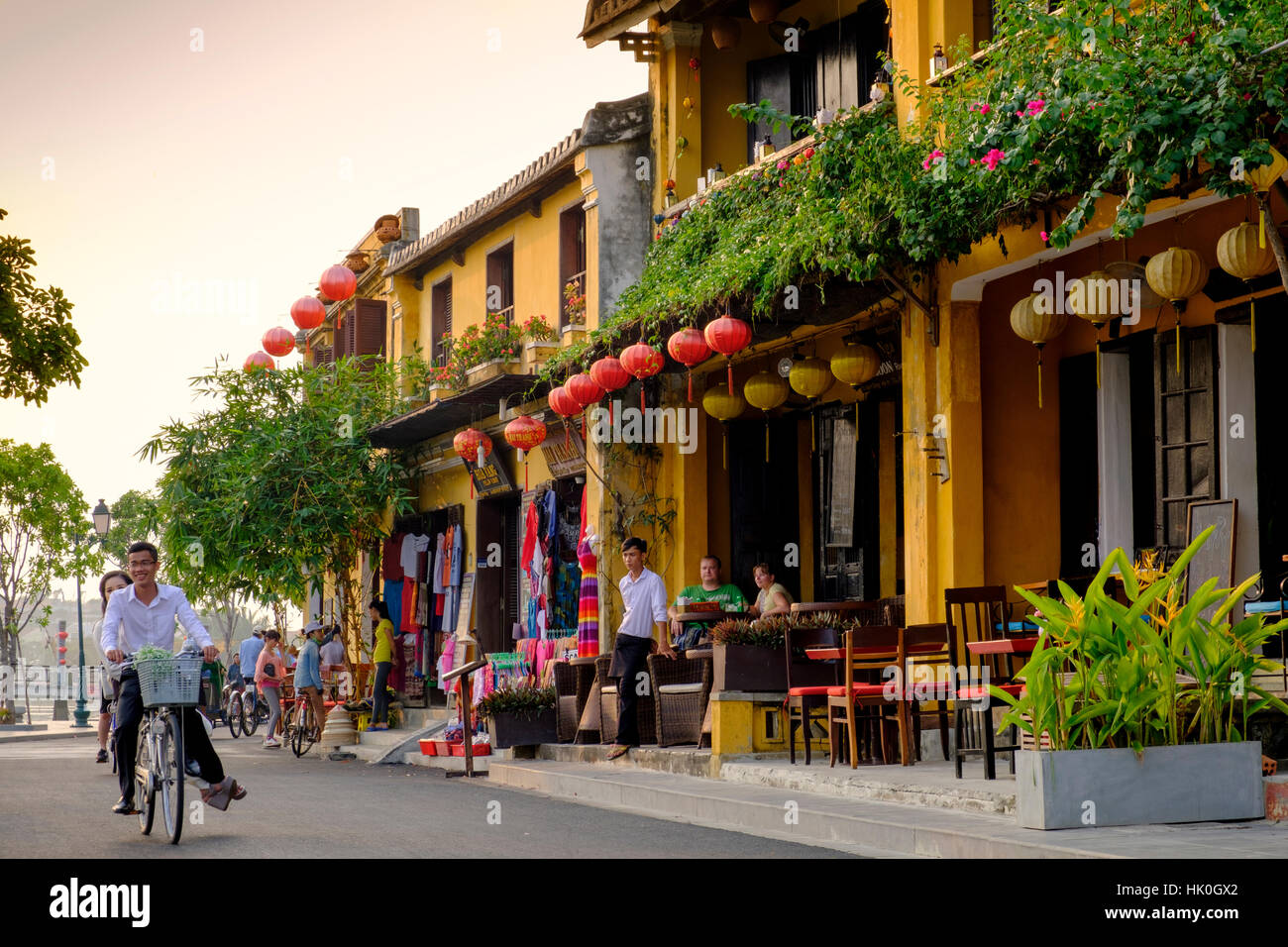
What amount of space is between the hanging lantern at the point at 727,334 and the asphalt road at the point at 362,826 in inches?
166

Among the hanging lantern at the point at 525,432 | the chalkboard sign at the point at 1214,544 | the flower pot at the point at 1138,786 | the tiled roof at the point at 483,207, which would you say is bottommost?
the flower pot at the point at 1138,786

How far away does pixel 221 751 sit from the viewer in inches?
878

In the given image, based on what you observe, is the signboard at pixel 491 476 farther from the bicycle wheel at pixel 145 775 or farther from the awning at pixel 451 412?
the bicycle wheel at pixel 145 775

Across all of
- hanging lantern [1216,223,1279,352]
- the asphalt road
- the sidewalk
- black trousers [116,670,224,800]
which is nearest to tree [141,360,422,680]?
the asphalt road

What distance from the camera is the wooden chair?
403 inches

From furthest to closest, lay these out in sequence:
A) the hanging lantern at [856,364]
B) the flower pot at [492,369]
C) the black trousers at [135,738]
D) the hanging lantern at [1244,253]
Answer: the flower pot at [492,369], the hanging lantern at [856,364], the hanging lantern at [1244,253], the black trousers at [135,738]

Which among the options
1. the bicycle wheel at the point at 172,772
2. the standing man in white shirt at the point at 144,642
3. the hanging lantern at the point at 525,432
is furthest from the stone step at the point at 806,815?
the hanging lantern at the point at 525,432

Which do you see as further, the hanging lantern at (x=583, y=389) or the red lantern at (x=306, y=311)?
the red lantern at (x=306, y=311)

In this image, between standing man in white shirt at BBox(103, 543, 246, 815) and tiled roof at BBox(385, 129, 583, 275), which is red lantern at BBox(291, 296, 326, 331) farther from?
standing man in white shirt at BBox(103, 543, 246, 815)

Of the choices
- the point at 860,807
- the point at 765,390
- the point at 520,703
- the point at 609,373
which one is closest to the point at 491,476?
the point at 520,703

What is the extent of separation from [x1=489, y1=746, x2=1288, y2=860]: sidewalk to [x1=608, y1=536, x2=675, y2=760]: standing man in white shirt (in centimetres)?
29

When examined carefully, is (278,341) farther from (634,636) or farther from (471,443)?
(634,636)

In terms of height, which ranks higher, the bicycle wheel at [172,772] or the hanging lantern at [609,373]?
the hanging lantern at [609,373]

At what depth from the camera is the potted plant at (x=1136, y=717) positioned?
836 cm
